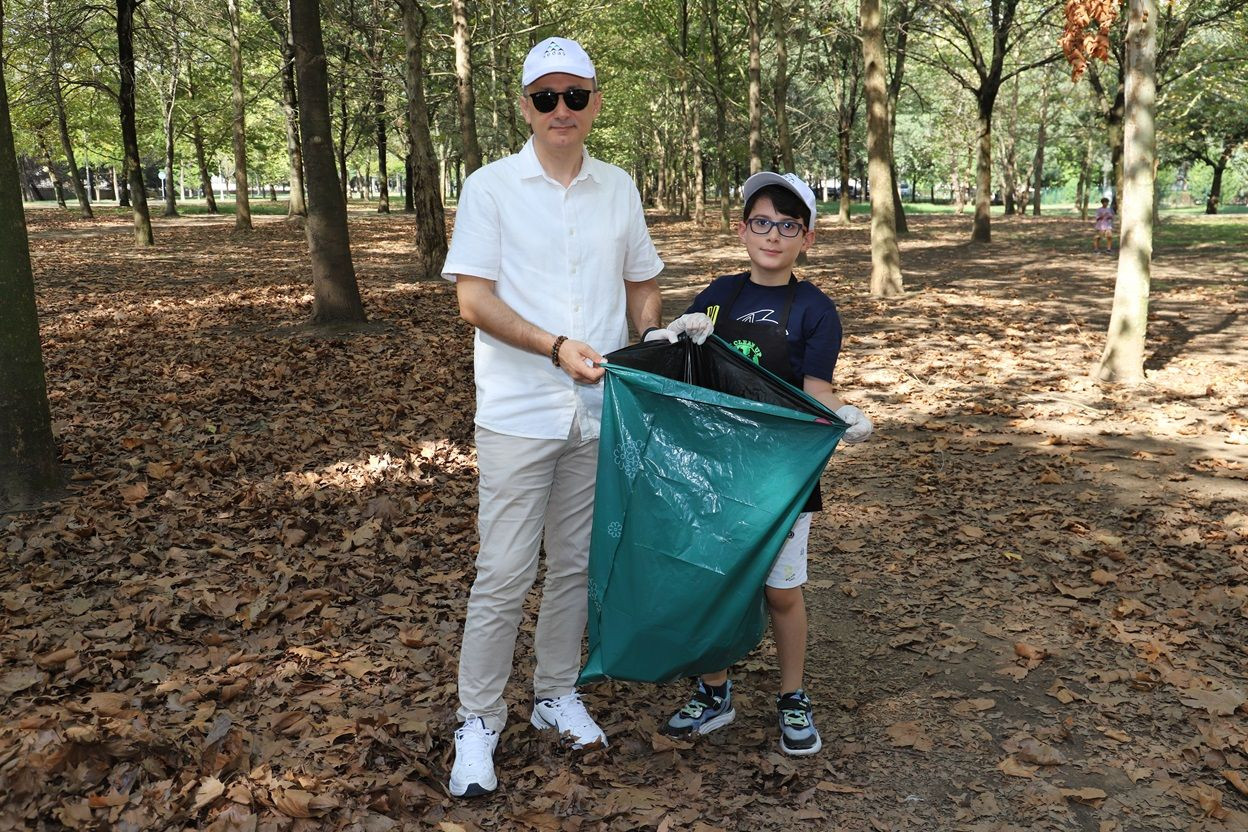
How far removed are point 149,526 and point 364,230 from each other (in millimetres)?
25720

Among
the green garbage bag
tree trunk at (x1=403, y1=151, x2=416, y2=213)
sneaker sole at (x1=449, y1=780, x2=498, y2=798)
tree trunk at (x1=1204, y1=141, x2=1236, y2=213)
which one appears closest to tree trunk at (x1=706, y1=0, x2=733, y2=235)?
tree trunk at (x1=403, y1=151, x2=416, y2=213)

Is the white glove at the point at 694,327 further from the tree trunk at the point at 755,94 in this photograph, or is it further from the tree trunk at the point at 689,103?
the tree trunk at the point at 689,103

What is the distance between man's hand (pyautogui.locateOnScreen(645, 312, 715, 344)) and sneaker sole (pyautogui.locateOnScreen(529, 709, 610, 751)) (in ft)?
4.83

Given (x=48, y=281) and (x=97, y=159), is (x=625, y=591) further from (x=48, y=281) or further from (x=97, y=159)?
(x=97, y=159)

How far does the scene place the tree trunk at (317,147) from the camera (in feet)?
30.5

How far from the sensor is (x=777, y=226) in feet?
10.4

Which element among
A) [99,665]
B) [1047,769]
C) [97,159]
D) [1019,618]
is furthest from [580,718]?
[97,159]

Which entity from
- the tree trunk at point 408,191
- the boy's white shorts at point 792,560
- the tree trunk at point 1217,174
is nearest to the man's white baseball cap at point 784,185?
the boy's white shorts at point 792,560

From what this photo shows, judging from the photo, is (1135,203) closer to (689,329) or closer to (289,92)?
(689,329)

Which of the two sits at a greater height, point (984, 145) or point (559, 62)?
point (984, 145)

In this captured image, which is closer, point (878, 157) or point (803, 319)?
point (803, 319)

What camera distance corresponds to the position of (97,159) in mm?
54625

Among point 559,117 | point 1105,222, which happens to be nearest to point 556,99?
point 559,117

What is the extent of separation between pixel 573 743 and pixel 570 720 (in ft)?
0.26
